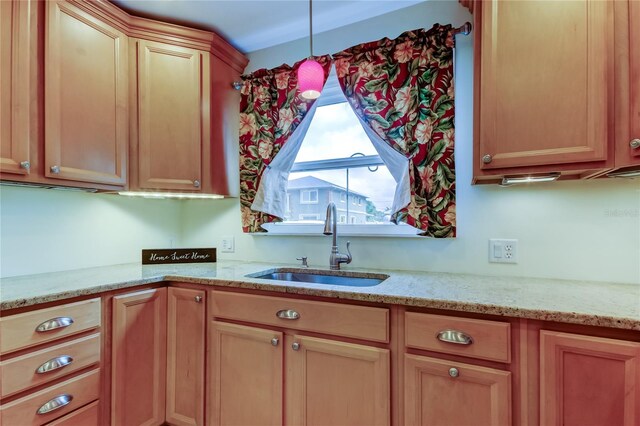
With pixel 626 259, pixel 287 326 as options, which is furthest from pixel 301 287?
pixel 626 259

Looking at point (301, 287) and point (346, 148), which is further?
point (346, 148)

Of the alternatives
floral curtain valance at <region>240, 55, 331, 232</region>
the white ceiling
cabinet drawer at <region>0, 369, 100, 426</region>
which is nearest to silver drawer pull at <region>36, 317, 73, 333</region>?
cabinet drawer at <region>0, 369, 100, 426</region>

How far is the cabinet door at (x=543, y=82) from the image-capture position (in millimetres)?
1147

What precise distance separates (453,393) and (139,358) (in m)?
1.41

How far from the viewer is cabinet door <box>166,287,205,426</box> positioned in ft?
5.19

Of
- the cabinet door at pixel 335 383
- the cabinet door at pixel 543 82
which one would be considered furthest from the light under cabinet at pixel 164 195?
the cabinet door at pixel 543 82

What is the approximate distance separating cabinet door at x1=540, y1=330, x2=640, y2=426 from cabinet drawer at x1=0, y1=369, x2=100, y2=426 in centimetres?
173

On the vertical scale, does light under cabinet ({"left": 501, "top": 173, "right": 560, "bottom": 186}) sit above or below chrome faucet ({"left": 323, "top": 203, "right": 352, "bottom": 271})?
above

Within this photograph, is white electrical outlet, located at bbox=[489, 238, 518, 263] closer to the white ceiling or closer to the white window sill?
the white window sill

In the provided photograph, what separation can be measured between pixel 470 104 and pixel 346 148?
0.73 metres

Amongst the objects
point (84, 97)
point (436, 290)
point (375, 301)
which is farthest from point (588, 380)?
point (84, 97)

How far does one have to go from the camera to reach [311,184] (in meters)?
2.12

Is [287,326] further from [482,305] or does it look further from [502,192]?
[502,192]

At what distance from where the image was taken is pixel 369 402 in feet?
4.07
